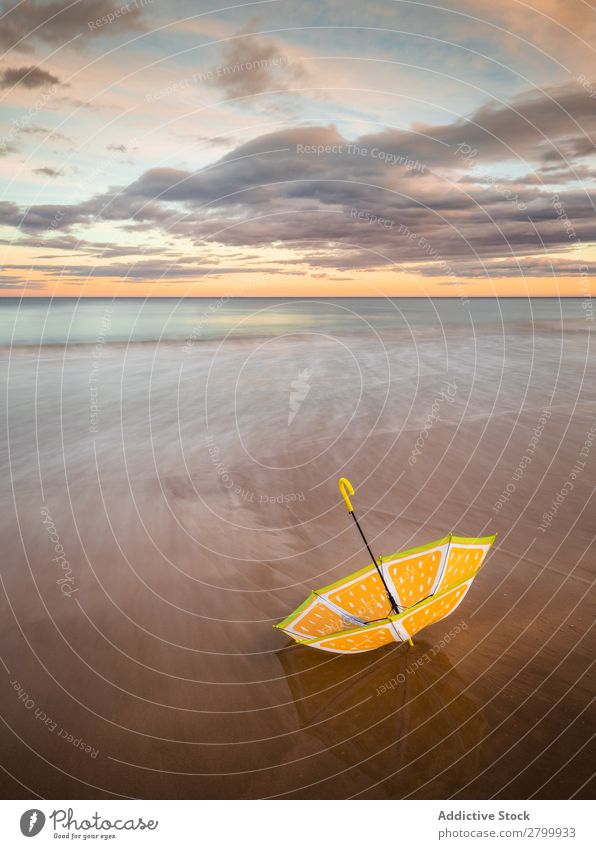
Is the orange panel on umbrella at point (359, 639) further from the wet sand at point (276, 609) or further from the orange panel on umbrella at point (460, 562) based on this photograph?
the orange panel on umbrella at point (460, 562)

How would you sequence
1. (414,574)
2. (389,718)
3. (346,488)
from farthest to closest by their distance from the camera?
1. (346,488)
2. (414,574)
3. (389,718)

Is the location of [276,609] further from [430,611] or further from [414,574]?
[430,611]

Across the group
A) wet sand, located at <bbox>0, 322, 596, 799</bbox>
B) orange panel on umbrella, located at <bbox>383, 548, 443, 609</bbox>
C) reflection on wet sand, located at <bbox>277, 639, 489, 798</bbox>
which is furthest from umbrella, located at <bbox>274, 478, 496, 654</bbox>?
wet sand, located at <bbox>0, 322, 596, 799</bbox>

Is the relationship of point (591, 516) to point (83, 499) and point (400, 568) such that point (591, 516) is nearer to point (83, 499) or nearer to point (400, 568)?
point (400, 568)

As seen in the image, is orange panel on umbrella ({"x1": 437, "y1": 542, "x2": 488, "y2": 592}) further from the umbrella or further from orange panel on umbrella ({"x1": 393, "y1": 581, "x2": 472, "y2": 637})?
orange panel on umbrella ({"x1": 393, "y1": 581, "x2": 472, "y2": 637})

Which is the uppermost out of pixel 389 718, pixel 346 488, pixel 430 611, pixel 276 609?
pixel 346 488

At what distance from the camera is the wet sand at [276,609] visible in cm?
495

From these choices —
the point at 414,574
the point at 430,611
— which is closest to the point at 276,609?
the point at 414,574

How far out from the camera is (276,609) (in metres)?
7.06

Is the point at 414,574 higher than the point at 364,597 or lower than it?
higher

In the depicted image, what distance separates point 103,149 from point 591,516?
13518mm

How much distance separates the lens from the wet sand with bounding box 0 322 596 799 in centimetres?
495

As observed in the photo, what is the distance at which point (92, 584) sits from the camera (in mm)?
7625

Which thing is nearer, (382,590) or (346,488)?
(382,590)
